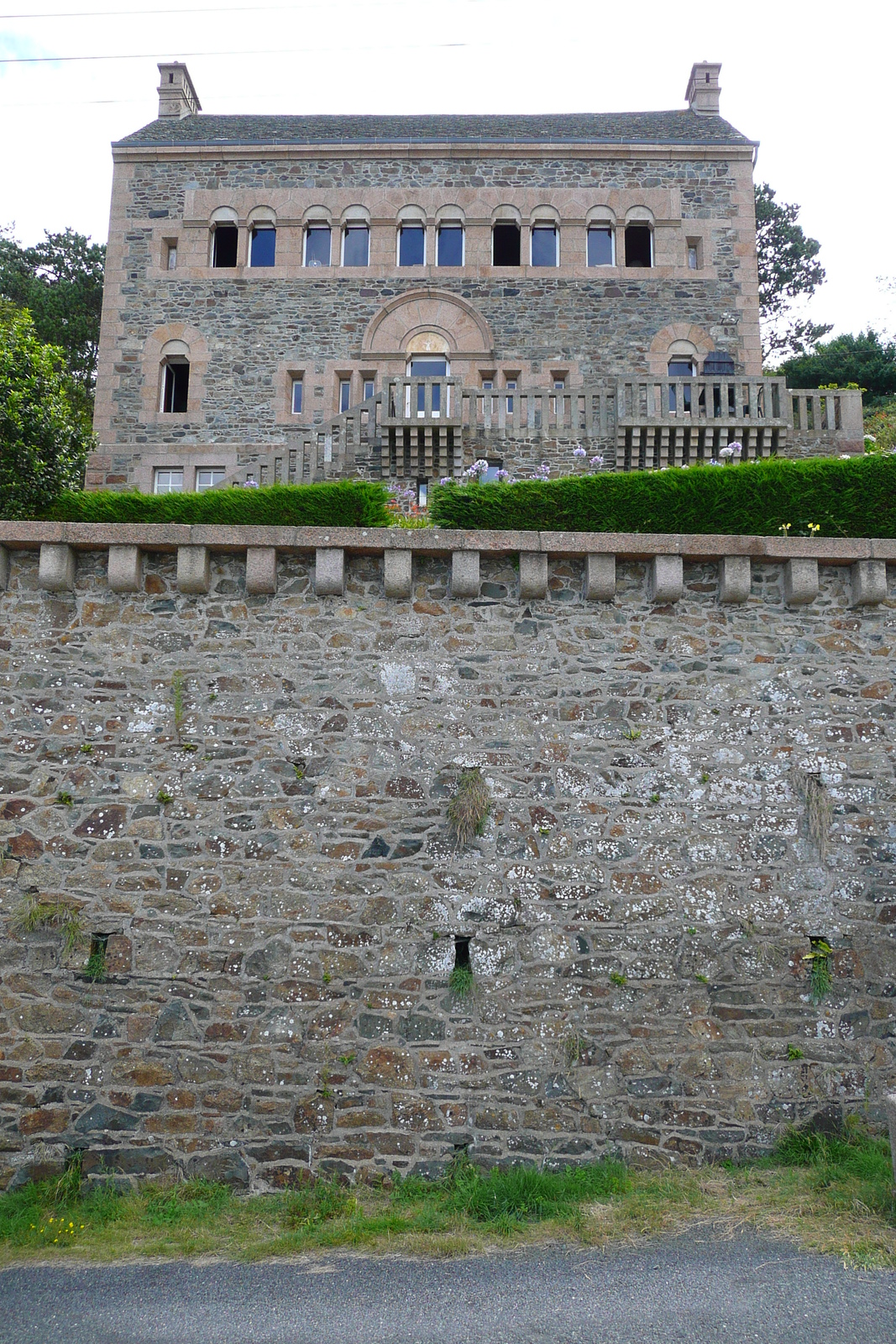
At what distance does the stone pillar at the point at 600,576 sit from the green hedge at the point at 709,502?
1.36 ft

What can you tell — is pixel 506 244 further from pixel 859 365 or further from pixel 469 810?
pixel 469 810

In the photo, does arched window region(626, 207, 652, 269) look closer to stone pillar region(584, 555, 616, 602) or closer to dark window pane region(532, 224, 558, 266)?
dark window pane region(532, 224, 558, 266)

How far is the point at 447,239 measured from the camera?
783 inches

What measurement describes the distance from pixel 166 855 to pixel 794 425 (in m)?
12.3

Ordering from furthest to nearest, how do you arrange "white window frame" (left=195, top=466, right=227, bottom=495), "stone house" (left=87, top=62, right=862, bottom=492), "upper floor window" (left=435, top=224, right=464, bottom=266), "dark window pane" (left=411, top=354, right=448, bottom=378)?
"upper floor window" (left=435, top=224, right=464, bottom=266) → "dark window pane" (left=411, top=354, right=448, bottom=378) → "stone house" (left=87, top=62, right=862, bottom=492) → "white window frame" (left=195, top=466, right=227, bottom=495)

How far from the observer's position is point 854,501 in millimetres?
7879

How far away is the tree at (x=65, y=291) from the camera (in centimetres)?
2684

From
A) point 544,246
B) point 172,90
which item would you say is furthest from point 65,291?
point 544,246

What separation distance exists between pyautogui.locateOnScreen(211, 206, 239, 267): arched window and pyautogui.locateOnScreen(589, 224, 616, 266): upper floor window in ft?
23.9

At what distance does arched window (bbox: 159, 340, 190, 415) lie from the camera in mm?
19312

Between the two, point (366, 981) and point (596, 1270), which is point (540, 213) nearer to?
point (366, 981)

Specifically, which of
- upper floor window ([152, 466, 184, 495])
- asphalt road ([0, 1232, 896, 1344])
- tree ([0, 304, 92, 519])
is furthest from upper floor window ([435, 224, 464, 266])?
asphalt road ([0, 1232, 896, 1344])

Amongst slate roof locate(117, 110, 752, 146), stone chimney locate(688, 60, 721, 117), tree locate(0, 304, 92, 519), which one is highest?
stone chimney locate(688, 60, 721, 117)

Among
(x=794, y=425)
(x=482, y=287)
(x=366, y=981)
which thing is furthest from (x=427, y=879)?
(x=482, y=287)
